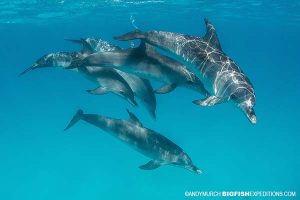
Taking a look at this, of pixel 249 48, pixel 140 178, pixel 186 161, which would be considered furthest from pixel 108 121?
pixel 249 48

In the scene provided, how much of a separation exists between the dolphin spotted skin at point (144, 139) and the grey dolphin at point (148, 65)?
2.79m

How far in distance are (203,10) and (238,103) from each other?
92.7 ft

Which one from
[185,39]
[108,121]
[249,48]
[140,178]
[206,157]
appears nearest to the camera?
[185,39]

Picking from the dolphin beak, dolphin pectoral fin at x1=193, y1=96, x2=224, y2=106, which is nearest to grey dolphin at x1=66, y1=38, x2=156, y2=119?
dolphin pectoral fin at x1=193, y1=96, x2=224, y2=106

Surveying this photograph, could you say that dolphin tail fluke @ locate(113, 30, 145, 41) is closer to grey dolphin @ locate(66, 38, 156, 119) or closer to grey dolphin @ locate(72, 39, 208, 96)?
grey dolphin @ locate(72, 39, 208, 96)

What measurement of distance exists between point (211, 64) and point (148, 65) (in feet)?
4.99

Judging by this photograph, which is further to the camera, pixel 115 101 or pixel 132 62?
pixel 115 101

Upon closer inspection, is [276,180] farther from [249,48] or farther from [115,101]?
[249,48]

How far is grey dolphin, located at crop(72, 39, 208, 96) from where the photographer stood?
9227 mm

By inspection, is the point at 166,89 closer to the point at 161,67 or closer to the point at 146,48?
the point at 161,67

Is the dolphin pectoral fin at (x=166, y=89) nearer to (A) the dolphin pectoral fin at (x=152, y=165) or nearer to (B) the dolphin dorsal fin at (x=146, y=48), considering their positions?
(B) the dolphin dorsal fin at (x=146, y=48)

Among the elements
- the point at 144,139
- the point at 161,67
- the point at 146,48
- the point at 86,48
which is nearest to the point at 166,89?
the point at 161,67

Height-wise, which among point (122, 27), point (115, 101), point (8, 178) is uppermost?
point (122, 27)

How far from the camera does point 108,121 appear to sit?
12023 millimetres
